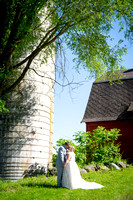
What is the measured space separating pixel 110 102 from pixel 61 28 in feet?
34.7

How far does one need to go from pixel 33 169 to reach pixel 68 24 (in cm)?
658

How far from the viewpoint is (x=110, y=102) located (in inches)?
778

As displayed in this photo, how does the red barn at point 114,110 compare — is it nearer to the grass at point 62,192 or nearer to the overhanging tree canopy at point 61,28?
the overhanging tree canopy at point 61,28

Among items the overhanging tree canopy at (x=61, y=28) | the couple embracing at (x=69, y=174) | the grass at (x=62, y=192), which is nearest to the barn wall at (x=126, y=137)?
the overhanging tree canopy at (x=61, y=28)

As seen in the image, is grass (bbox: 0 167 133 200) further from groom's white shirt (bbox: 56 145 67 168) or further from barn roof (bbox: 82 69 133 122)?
barn roof (bbox: 82 69 133 122)

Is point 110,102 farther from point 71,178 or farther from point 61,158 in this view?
point 71,178

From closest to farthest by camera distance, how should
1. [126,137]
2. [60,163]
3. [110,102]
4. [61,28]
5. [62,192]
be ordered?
[62,192] → [60,163] → [61,28] → [126,137] → [110,102]

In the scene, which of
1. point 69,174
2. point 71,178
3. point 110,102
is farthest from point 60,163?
point 110,102

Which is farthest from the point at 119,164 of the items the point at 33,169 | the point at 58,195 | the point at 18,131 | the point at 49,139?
the point at 58,195

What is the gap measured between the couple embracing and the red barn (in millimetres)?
9162

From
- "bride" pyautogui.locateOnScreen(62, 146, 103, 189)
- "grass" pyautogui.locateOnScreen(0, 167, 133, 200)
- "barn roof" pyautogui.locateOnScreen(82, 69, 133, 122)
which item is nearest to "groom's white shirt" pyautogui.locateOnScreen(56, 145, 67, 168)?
"bride" pyautogui.locateOnScreen(62, 146, 103, 189)

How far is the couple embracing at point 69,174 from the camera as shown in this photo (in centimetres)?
807

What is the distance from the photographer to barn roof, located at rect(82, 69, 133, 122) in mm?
18289

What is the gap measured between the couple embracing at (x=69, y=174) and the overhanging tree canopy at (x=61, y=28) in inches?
144
